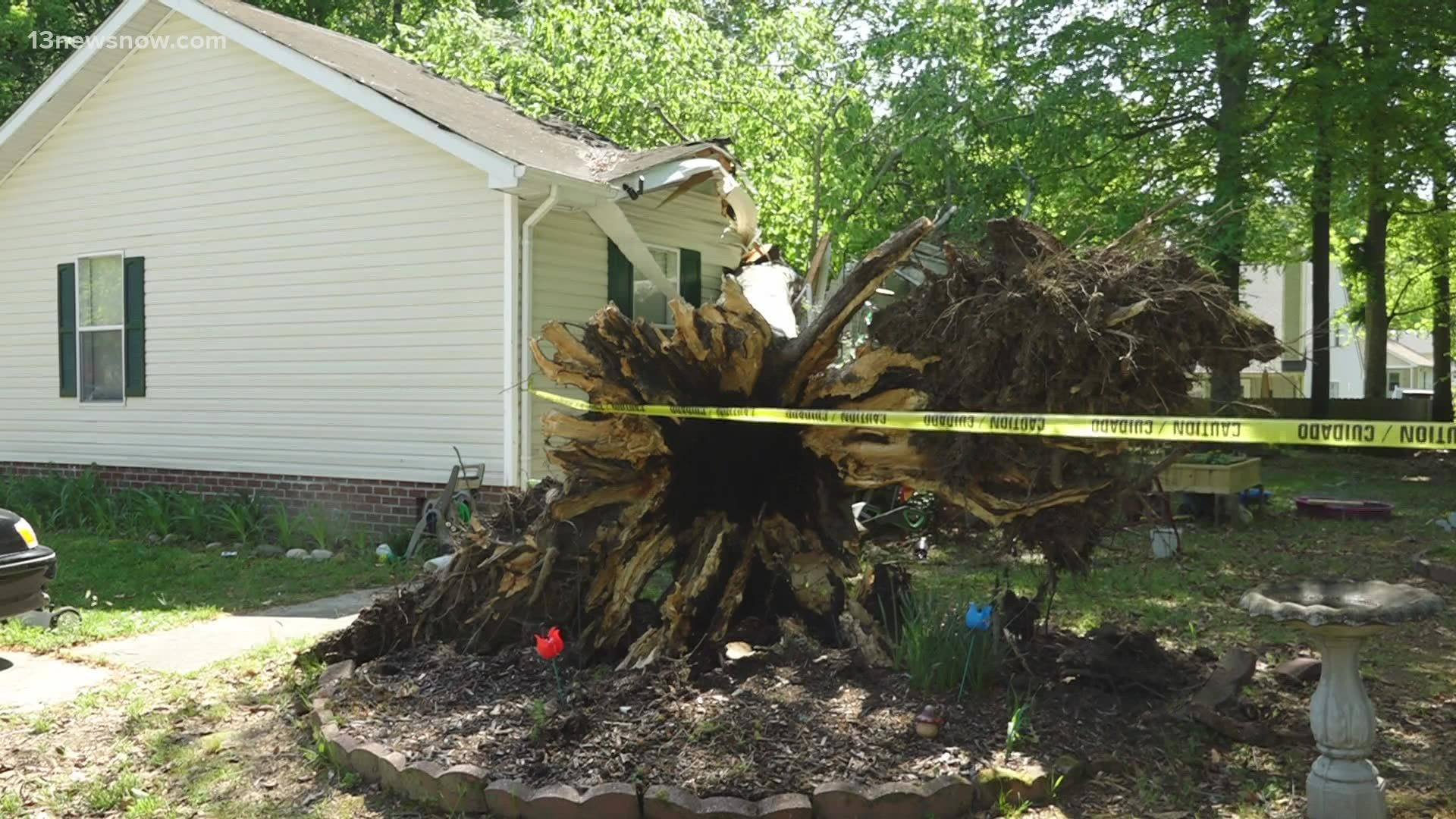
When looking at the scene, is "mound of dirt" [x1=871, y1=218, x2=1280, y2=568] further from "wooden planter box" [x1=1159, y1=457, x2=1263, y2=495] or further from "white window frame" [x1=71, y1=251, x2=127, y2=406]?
"white window frame" [x1=71, y1=251, x2=127, y2=406]

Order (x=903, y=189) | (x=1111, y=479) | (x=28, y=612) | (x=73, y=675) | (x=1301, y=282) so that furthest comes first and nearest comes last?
(x=1301, y=282)
(x=903, y=189)
(x=28, y=612)
(x=73, y=675)
(x=1111, y=479)

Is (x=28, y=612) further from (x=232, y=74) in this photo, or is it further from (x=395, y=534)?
(x=232, y=74)

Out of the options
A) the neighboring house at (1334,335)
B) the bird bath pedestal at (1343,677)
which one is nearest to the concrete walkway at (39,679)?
the bird bath pedestal at (1343,677)

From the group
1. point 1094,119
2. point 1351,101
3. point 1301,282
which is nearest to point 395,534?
point 1094,119

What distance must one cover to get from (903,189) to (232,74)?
1062 centimetres

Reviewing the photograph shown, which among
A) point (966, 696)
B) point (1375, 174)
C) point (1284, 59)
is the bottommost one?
point (966, 696)

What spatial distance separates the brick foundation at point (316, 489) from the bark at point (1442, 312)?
1845cm

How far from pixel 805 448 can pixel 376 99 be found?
21.2 ft

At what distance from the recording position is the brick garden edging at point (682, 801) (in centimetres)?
385

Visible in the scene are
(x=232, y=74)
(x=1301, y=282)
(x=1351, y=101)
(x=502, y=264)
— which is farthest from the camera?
(x=1301, y=282)

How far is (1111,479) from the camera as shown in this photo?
4.65 metres

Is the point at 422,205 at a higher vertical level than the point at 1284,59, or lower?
lower

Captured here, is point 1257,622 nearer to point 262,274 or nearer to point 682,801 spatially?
point 682,801

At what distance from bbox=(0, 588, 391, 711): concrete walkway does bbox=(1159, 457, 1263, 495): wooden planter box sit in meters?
7.74
